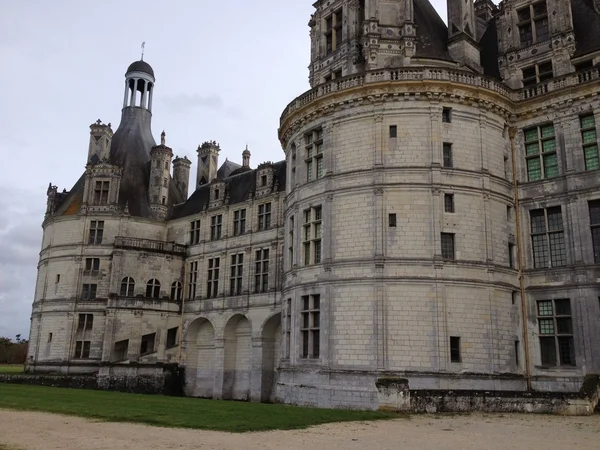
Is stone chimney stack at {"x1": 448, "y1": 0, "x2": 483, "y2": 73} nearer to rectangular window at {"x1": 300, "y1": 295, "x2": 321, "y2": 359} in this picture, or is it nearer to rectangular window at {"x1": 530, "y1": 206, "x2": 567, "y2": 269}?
rectangular window at {"x1": 530, "y1": 206, "x2": 567, "y2": 269}

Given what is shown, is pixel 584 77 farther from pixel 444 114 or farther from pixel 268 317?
pixel 268 317

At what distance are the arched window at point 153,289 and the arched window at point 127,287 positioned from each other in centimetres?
101

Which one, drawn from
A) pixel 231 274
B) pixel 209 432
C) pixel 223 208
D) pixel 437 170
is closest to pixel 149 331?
pixel 231 274

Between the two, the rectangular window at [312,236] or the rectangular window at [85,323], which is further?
the rectangular window at [85,323]

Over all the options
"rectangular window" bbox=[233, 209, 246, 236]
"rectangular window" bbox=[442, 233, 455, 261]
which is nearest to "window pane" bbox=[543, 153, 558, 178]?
"rectangular window" bbox=[442, 233, 455, 261]

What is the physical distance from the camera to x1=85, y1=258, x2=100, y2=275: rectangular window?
40.3 metres

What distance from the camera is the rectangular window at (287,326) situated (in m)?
25.6

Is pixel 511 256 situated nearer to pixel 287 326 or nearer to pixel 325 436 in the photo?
pixel 287 326

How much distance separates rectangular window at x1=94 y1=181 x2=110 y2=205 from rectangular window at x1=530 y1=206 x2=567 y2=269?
2959 cm

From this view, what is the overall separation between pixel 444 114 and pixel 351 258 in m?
7.32

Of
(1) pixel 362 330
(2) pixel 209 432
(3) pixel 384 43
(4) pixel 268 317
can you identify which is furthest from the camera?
(4) pixel 268 317

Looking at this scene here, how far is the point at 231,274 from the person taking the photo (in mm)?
37781

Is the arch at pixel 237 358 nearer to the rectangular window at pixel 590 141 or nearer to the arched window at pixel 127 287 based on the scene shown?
the arched window at pixel 127 287

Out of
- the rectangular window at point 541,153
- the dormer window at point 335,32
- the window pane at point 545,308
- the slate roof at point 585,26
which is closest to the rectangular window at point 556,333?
the window pane at point 545,308
